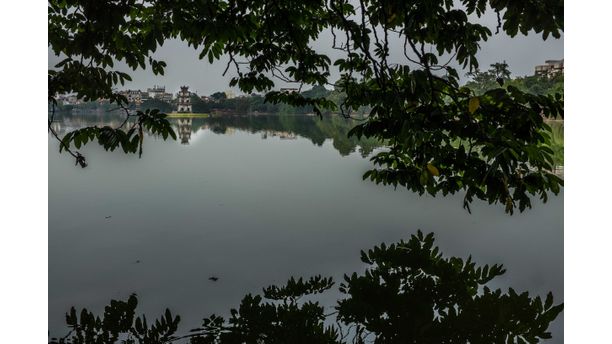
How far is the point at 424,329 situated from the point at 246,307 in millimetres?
836

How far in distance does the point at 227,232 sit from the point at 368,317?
1.63 m

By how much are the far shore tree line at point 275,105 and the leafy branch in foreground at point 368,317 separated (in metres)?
0.95

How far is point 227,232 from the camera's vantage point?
322cm

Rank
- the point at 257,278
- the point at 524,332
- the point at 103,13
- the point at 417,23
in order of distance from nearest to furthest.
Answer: the point at 103,13 → the point at 417,23 → the point at 524,332 → the point at 257,278

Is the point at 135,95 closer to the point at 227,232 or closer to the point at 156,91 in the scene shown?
the point at 156,91

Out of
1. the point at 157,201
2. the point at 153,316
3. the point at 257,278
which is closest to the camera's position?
the point at 153,316

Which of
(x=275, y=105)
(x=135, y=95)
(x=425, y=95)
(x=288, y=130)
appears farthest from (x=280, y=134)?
(x=425, y=95)

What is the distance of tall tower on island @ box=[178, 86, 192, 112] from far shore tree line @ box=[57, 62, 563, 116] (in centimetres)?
12

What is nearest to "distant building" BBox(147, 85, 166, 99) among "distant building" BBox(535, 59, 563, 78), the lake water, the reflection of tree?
the lake water
